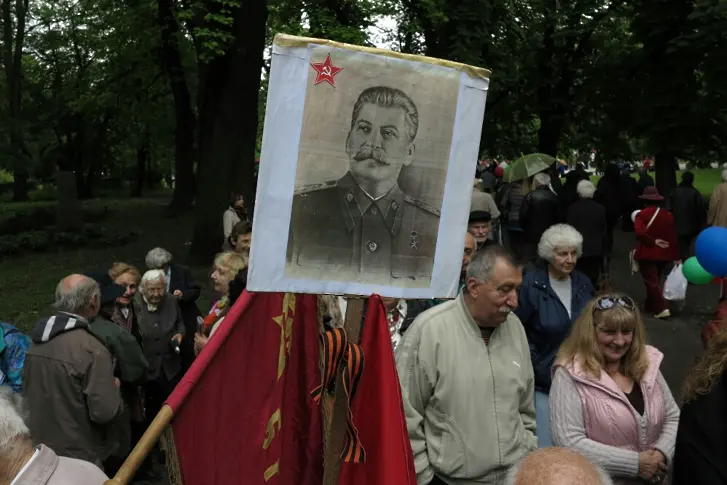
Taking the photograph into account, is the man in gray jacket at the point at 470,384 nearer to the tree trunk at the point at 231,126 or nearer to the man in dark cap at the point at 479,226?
the man in dark cap at the point at 479,226

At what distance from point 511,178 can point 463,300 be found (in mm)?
9503

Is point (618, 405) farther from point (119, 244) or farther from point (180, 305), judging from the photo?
point (119, 244)

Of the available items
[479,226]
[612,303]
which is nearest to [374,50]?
[612,303]

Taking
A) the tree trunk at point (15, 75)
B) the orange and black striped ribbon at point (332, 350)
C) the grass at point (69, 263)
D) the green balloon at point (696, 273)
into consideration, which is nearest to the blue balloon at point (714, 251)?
the green balloon at point (696, 273)

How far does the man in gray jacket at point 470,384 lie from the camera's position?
3387 mm

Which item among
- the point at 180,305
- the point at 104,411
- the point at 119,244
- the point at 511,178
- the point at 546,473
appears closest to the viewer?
the point at 546,473

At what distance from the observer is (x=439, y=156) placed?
2928 mm

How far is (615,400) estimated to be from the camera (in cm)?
359

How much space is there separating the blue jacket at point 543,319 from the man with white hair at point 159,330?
9.15 feet

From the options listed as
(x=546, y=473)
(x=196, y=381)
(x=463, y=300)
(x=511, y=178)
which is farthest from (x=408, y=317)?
(x=511, y=178)

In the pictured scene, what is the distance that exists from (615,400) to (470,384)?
0.74 metres

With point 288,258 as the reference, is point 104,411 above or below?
below

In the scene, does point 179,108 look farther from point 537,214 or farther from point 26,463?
point 26,463

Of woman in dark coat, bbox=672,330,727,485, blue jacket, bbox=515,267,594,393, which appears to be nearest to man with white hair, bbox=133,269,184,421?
blue jacket, bbox=515,267,594,393
